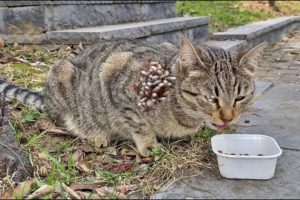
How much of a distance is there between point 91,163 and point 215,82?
909mm

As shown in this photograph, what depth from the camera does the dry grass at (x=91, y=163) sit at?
7.88 ft

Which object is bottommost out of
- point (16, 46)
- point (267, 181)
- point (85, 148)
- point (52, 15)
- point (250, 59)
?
point (85, 148)

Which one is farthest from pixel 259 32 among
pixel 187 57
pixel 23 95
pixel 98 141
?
pixel 187 57

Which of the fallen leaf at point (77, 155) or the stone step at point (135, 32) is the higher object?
the stone step at point (135, 32)

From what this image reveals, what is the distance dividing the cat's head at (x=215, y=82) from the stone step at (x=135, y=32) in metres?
2.34

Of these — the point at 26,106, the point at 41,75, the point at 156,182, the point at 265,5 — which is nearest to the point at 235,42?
the point at 41,75

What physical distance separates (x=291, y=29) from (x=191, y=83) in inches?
293

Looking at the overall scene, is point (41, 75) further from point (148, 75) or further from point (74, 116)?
point (148, 75)

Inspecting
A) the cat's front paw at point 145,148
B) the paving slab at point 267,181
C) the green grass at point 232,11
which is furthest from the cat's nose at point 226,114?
the green grass at point 232,11

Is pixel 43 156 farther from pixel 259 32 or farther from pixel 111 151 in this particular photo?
pixel 259 32

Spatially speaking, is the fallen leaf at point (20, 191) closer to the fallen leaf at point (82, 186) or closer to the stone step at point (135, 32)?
the fallen leaf at point (82, 186)

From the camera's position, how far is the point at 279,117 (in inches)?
144

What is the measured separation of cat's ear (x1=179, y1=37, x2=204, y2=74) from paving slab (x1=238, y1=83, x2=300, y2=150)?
0.87 metres

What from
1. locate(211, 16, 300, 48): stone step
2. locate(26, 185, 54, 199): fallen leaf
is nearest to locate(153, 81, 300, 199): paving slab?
locate(26, 185, 54, 199): fallen leaf
